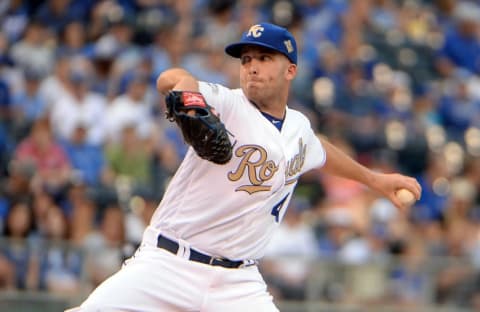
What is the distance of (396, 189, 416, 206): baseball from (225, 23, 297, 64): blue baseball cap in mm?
1089

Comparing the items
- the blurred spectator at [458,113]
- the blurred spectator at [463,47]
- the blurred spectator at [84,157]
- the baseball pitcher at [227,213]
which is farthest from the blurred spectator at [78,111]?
the blurred spectator at [463,47]

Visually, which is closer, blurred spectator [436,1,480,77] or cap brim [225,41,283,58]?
cap brim [225,41,283,58]

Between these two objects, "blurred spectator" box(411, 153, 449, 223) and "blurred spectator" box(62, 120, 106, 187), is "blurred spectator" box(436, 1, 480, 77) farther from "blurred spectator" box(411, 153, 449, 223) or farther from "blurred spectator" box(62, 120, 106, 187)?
"blurred spectator" box(62, 120, 106, 187)

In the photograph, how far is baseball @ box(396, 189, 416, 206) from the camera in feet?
20.4

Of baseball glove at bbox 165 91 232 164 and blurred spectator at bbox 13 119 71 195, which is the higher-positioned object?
baseball glove at bbox 165 91 232 164

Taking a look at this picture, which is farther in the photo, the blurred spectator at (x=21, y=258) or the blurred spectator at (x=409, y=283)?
the blurred spectator at (x=409, y=283)

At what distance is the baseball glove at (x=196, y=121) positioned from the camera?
4.79 meters

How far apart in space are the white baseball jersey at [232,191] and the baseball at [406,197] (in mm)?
856

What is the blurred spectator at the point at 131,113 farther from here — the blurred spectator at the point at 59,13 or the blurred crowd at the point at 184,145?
the blurred spectator at the point at 59,13

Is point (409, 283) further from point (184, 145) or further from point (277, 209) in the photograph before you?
point (277, 209)

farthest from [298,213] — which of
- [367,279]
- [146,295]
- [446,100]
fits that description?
[146,295]

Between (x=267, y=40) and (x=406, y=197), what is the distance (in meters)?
1.29

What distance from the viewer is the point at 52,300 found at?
9320mm

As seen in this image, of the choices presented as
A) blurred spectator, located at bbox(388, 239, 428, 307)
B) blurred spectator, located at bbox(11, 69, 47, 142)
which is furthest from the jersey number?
blurred spectator, located at bbox(11, 69, 47, 142)
